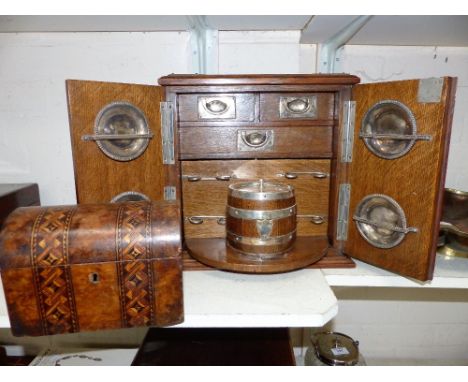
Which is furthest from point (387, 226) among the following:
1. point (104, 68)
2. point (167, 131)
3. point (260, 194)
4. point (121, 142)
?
point (104, 68)

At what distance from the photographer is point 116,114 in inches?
35.1

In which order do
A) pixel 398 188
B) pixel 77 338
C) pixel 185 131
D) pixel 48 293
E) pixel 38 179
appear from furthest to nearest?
1. pixel 77 338
2. pixel 38 179
3. pixel 185 131
4. pixel 398 188
5. pixel 48 293

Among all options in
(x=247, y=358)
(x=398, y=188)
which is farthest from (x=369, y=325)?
(x=398, y=188)

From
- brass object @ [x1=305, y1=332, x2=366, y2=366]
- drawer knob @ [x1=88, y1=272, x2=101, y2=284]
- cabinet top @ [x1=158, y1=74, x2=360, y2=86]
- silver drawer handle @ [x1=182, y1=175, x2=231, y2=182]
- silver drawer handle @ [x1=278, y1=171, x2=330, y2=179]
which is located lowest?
brass object @ [x1=305, y1=332, x2=366, y2=366]

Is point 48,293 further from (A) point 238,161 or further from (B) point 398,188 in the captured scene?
(B) point 398,188

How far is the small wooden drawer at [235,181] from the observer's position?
40.1 inches

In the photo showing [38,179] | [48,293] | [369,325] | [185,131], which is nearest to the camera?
[48,293]

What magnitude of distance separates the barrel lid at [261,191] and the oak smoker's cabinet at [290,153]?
0.10m

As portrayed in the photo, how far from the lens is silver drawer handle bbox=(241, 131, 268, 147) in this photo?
98 centimetres

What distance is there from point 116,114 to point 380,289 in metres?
1.42

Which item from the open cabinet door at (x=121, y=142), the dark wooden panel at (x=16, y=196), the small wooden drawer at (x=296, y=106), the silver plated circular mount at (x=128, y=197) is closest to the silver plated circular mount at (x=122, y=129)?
the open cabinet door at (x=121, y=142)

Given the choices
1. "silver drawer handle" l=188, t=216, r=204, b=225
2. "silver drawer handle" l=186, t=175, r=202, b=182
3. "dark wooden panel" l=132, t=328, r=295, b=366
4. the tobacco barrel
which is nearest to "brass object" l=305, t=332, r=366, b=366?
"dark wooden panel" l=132, t=328, r=295, b=366

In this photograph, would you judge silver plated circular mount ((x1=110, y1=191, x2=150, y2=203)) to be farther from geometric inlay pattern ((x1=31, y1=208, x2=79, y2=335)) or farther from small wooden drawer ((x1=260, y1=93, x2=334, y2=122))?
small wooden drawer ((x1=260, y1=93, x2=334, y2=122))

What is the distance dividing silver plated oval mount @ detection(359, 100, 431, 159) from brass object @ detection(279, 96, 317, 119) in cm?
16
